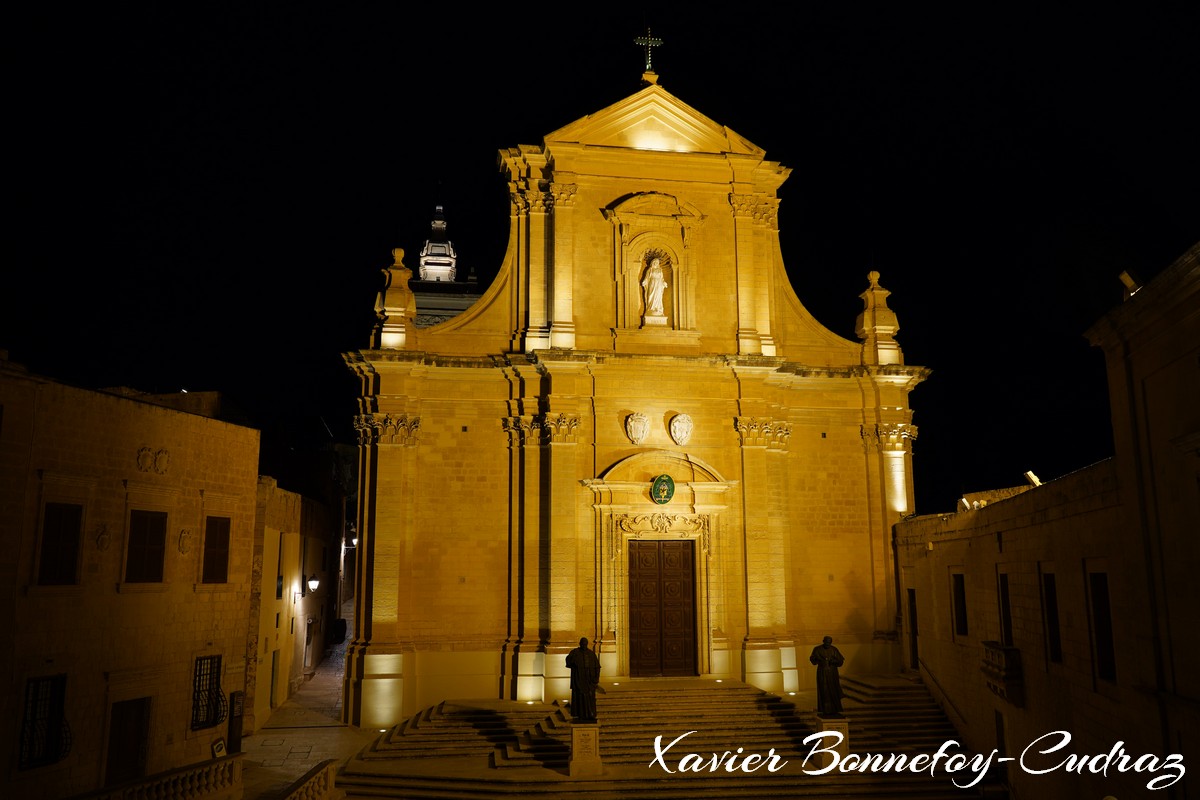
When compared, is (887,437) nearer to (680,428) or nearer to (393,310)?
(680,428)

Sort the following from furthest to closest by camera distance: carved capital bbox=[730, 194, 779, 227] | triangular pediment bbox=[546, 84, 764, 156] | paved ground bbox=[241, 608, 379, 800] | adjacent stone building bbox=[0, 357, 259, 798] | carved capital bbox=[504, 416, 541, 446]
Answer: carved capital bbox=[730, 194, 779, 227] < triangular pediment bbox=[546, 84, 764, 156] < carved capital bbox=[504, 416, 541, 446] < paved ground bbox=[241, 608, 379, 800] < adjacent stone building bbox=[0, 357, 259, 798]

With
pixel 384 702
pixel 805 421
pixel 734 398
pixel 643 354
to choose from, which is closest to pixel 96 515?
pixel 384 702

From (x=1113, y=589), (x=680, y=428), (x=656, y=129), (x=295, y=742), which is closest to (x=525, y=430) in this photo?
(x=680, y=428)

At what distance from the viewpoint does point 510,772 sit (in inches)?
706

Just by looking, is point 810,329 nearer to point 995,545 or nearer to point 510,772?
point 995,545

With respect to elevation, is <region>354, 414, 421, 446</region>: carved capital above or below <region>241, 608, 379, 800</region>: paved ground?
above

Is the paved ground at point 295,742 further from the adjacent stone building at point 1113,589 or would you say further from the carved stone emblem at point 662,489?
the adjacent stone building at point 1113,589

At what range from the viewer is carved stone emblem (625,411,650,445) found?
23688 millimetres

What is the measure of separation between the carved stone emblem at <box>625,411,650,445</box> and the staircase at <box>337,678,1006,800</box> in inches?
228

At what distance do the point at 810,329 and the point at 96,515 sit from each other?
697 inches

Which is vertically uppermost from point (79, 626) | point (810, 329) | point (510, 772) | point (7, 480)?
point (810, 329)

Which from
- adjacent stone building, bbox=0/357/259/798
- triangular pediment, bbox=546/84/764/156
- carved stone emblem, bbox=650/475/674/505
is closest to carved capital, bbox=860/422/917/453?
carved stone emblem, bbox=650/475/674/505

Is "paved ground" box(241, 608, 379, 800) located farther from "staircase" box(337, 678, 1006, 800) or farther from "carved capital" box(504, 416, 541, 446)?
"carved capital" box(504, 416, 541, 446)

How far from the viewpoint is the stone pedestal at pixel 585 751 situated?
17875 millimetres
